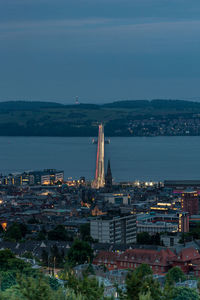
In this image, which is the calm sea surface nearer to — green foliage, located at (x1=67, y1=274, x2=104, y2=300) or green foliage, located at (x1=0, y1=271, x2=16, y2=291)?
A: green foliage, located at (x1=0, y1=271, x2=16, y2=291)

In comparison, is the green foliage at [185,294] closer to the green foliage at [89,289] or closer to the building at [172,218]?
the green foliage at [89,289]

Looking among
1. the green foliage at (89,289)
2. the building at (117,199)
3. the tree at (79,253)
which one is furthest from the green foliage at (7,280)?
the building at (117,199)

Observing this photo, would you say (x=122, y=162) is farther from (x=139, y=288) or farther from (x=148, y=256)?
(x=139, y=288)

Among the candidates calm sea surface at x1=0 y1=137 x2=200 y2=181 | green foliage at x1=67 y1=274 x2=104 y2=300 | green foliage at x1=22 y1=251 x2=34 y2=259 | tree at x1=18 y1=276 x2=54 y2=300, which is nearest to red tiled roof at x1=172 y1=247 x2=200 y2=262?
green foliage at x1=22 y1=251 x2=34 y2=259

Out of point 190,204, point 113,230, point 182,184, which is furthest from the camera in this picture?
point 182,184

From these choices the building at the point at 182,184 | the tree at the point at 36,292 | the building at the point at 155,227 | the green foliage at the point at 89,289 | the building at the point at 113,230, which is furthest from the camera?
the building at the point at 182,184

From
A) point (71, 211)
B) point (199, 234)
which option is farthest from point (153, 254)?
point (71, 211)

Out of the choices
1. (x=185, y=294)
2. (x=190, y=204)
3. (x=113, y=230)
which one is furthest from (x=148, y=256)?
(x=190, y=204)
